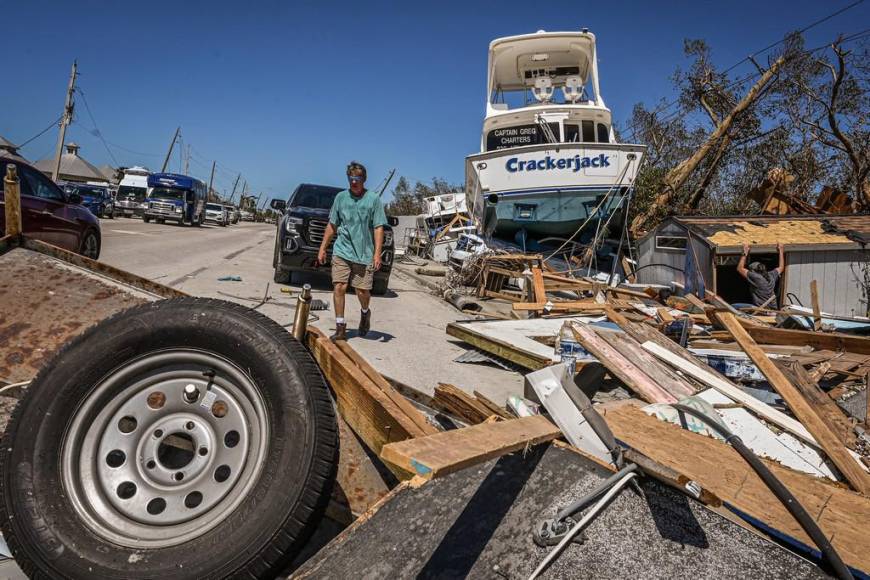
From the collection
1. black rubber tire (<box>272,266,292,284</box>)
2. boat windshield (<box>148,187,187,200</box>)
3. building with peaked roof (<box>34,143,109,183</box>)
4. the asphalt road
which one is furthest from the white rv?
building with peaked roof (<box>34,143,109,183</box>)

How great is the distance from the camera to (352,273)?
5.91 metres

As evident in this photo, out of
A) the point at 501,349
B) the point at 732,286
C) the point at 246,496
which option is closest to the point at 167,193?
the point at 732,286

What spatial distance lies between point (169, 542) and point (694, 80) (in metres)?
26.4

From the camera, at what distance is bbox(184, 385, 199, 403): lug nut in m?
1.89

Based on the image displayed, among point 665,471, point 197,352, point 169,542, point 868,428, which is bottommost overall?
point 868,428

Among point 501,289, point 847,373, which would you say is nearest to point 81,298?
point 847,373

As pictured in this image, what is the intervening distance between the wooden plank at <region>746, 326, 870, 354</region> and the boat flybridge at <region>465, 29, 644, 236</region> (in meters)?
8.23

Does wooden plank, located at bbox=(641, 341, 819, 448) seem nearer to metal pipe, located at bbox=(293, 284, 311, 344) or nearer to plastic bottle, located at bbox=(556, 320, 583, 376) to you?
plastic bottle, located at bbox=(556, 320, 583, 376)

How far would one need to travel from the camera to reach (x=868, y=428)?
12.0 feet

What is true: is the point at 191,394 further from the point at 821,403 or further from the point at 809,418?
the point at 821,403

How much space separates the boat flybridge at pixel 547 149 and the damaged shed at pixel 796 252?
3.02 metres

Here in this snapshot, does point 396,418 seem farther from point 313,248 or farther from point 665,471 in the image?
point 313,248

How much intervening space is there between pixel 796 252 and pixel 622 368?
7.75m

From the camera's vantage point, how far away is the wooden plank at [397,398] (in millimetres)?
2115
